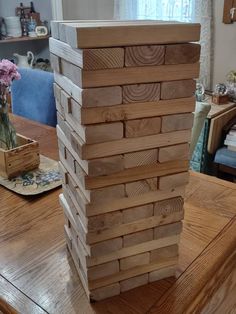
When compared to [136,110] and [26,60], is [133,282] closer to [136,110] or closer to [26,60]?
[136,110]

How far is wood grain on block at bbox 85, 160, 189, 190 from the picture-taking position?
542 mm

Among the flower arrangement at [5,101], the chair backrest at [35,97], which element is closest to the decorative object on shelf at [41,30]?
the chair backrest at [35,97]

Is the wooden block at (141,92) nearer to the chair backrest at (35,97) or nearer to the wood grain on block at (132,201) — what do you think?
the wood grain on block at (132,201)

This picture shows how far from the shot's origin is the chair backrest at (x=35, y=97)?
178 centimetres

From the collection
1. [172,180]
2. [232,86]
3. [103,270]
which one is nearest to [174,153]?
[172,180]

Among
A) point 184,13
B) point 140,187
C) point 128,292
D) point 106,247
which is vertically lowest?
point 128,292

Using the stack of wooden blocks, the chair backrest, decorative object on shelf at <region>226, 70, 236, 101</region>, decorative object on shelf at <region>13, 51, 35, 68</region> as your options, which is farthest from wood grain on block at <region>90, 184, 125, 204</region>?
decorative object on shelf at <region>13, 51, 35, 68</region>

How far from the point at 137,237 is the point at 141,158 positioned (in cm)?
16

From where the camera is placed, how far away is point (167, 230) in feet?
2.11

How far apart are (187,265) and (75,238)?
0.83ft

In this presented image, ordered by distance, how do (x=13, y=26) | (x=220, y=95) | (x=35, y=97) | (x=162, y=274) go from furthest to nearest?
1. (x=13, y=26)
2. (x=220, y=95)
3. (x=35, y=97)
4. (x=162, y=274)

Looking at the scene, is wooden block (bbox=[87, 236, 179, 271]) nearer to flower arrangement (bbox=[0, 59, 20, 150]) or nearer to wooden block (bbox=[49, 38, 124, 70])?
wooden block (bbox=[49, 38, 124, 70])

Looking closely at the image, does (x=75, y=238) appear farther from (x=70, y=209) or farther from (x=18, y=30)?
(x=18, y=30)

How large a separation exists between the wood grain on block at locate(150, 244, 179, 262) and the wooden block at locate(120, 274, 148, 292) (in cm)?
4
